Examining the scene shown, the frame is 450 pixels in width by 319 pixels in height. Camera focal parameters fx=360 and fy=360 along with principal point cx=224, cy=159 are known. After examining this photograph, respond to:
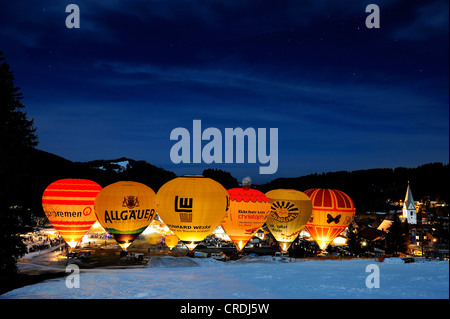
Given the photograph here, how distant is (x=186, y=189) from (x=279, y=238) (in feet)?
28.2

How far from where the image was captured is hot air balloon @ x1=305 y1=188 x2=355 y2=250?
992 inches

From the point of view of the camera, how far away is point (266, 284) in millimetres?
10523

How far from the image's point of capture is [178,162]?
18828mm

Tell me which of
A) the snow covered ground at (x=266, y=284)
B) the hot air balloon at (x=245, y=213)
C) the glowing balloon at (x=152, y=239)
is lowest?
the glowing balloon at (x=152, y=239)

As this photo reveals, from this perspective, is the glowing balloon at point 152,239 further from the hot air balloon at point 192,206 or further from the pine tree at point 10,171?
the pine tree at point 10,171

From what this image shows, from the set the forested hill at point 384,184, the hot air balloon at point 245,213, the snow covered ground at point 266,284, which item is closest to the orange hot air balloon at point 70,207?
the hot air balloon at point 245,213

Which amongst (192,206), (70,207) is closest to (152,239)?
(70,207)

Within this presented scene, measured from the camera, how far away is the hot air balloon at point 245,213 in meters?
23.2

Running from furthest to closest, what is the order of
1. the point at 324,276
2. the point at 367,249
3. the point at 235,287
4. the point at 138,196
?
the point at 367,249
the point at 138,196
the point at 324,276
the point at 235,287

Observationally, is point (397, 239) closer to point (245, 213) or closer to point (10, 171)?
point (245, 213)

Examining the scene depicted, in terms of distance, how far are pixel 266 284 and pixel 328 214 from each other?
15872 millimetres

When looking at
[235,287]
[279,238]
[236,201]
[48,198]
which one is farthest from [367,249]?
[235,287]

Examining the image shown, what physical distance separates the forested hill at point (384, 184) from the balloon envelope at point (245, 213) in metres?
116

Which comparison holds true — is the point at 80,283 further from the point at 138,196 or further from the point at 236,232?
the point at 236,232
